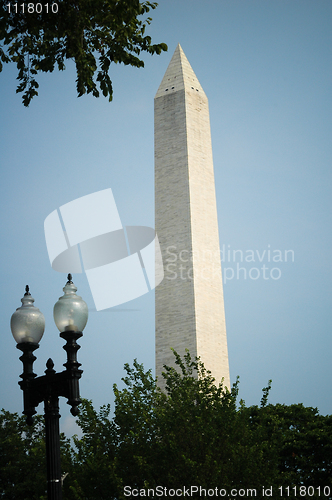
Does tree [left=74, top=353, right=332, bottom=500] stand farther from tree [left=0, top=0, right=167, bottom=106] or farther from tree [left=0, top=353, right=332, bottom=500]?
tree [left=0, top=0, right=167, bottom=106]

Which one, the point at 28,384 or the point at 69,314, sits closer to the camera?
the point at 69,314

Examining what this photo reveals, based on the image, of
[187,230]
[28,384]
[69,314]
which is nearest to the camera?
[69,314]

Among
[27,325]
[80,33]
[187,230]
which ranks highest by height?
[187,230]

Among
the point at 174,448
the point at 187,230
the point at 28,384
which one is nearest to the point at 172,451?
the point at 174,448

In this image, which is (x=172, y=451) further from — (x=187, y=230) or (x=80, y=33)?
(x=187, y=230)

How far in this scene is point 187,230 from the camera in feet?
133

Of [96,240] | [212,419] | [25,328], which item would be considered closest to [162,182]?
[96,240]

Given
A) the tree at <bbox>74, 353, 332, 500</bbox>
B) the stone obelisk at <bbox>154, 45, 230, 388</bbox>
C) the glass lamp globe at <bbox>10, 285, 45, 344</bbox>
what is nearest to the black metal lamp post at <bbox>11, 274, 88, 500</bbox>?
the glass lamp globe at <bbox>10, 285, 45, 344</bbox>

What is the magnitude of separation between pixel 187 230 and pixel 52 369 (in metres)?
29.3

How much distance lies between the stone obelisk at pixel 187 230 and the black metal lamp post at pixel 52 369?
2627 centimetres

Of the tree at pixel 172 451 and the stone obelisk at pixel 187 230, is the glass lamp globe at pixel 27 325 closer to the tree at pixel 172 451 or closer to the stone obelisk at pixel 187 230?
the tree at pixel 172 451

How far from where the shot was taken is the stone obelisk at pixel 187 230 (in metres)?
38.8

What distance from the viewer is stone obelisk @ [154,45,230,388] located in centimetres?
3875

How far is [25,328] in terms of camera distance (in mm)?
11562
